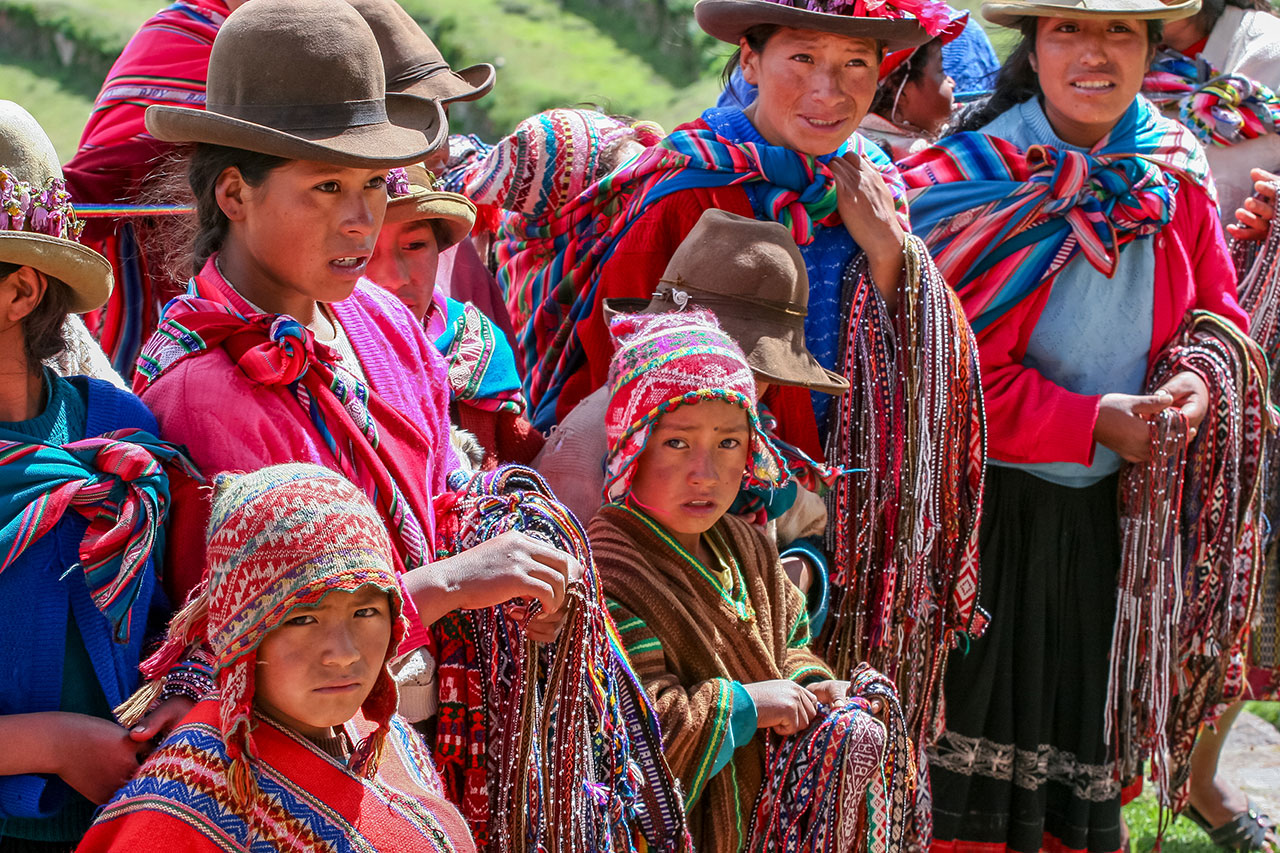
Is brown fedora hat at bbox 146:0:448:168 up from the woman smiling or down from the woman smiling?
up

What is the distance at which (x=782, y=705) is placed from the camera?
9.41 ft

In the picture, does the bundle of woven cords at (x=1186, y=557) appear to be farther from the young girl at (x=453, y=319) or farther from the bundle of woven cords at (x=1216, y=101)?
the young girl at (x=453, y=319)

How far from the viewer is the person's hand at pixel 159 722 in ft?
7.06

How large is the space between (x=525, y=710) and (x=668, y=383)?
29.2 inches

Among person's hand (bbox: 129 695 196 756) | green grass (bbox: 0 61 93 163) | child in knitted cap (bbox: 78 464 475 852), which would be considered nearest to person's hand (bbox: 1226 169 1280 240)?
child in knitted cap (bbox: 78 464 475 852)

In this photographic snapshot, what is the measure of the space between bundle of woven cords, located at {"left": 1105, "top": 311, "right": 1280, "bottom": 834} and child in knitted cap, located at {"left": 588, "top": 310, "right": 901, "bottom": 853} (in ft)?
4.75

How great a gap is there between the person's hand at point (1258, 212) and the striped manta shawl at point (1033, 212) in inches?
28.8

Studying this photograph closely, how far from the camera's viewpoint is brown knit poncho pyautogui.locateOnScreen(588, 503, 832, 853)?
2.80 m

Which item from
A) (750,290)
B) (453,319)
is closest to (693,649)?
(750,290)

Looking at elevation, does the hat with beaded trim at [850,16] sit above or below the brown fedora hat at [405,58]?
above

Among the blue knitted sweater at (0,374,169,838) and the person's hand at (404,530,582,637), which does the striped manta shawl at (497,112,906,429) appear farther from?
the blue knitted sweater at (0,374,169,838)

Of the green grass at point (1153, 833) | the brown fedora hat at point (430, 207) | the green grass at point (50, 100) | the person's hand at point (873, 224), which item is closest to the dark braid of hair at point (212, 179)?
the brown fedora hat at point (430, 207)

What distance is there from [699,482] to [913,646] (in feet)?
3.71

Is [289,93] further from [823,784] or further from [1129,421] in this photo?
[1129,421]
